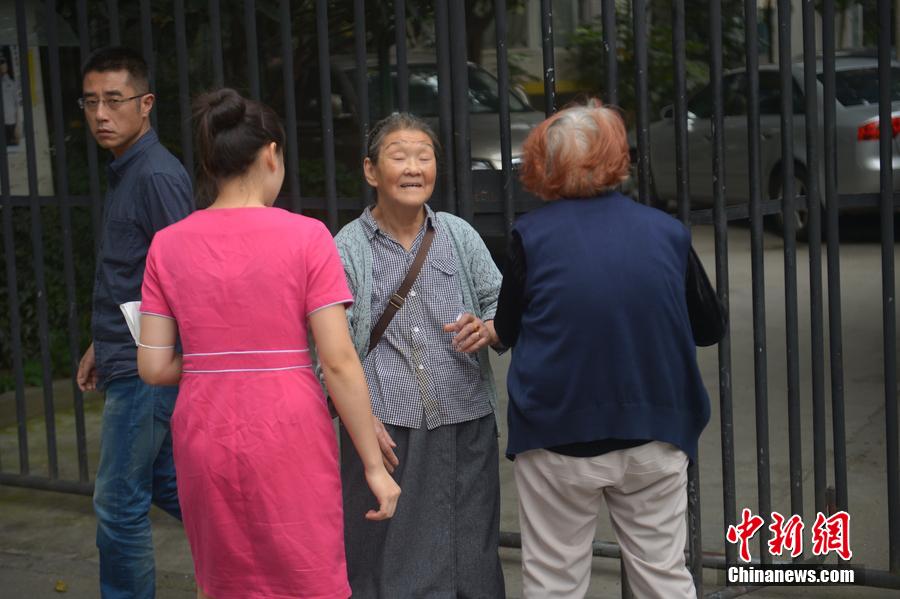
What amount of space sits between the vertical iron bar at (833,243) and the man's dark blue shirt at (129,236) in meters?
1.96

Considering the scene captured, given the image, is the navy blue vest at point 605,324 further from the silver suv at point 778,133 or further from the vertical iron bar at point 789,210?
the silver suv at point 778,133

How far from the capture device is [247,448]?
9.39 ft

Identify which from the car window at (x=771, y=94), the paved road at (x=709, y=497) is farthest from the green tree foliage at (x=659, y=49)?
the paved road at (x=709, y=497)

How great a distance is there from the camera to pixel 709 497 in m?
5.25

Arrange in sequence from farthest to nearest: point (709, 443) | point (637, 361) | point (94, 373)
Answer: point (709, 443)
point (94, 373)
point (637, 361)

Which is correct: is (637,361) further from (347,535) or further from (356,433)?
(347,535)

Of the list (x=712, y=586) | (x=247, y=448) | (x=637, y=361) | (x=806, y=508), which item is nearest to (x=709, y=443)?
(x=806, y=508)

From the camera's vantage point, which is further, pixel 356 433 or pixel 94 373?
pixel 94 373

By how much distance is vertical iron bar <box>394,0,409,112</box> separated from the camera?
4078 mm

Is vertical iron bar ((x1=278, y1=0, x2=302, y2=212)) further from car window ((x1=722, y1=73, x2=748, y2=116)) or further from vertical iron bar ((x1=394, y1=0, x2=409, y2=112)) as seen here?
car window ((x1=722, y1=73, x2=748, y2=116))

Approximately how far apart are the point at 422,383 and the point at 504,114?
93 cm

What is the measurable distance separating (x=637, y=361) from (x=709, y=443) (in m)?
3.23

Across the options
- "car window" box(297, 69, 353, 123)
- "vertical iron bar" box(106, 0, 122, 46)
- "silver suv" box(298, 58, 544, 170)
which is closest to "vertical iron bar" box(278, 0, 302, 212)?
"vertical iron bar" box(106, 0, 122, 46)

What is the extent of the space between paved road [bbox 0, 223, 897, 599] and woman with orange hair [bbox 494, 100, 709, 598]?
124 cm
